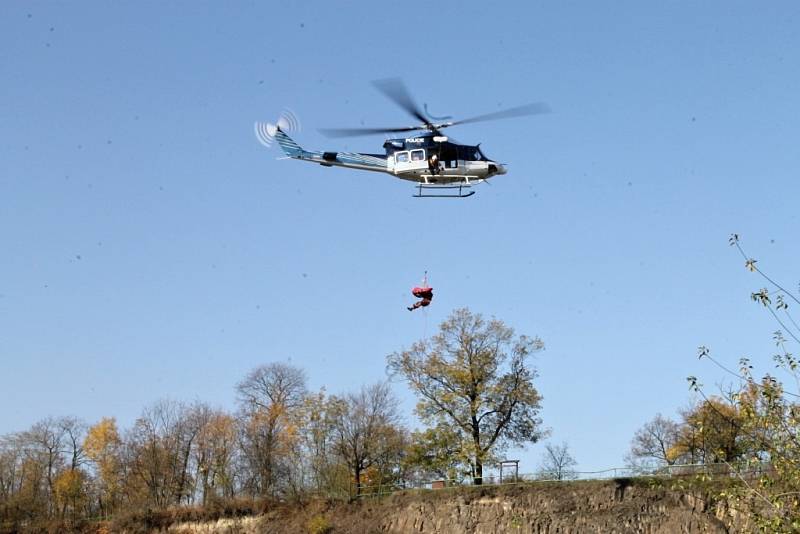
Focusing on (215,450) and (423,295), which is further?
(215,450)

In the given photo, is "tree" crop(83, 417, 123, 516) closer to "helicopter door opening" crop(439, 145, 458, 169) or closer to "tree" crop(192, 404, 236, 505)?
"tree" crop(192, 404, 236, 505)

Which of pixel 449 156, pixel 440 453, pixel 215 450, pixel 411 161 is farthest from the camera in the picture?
pixel 215 450

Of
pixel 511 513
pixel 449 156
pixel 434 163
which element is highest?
pixel 449 156

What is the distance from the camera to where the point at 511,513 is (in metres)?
48.2

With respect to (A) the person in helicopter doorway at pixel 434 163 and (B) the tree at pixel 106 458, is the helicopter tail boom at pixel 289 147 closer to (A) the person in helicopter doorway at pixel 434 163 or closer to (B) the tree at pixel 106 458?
(A) the person in helicopter doorway at pixel 434 163

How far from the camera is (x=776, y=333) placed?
61.4 ft

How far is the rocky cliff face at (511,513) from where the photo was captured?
144 ft

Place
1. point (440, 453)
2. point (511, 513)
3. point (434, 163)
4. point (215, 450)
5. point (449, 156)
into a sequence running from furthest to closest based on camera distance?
point (215, 450), point (440, 453), point (511, 513), point (449, 156), point (434, 163)

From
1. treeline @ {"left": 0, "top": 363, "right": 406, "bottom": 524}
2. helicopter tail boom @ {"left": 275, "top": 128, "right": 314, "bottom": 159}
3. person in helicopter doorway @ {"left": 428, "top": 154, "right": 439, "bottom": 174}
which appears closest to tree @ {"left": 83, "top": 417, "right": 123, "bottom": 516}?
treeline @ {"left": 0, "top": 363, "right": 406, "bottom": 524}

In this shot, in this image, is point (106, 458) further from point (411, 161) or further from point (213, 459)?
point (411, 161)

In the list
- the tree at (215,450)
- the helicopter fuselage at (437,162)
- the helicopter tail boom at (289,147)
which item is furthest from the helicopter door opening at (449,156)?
the tree at (215,450)

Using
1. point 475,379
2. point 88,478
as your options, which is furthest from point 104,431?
point 475,379

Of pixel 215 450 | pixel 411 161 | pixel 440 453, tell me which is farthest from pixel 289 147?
Answer: pixel 215 450

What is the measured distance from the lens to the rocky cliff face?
4400cm
